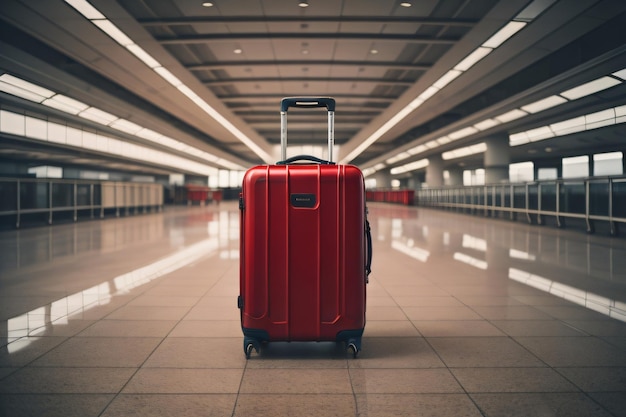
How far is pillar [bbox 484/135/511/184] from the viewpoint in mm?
26359

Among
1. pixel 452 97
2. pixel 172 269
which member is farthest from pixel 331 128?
pixel 452 97

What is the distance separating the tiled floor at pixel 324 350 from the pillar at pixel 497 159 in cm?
2154

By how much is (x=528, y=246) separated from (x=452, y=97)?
41.3 feet

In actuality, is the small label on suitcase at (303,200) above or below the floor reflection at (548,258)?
above

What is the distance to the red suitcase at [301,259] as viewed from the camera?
113 inches

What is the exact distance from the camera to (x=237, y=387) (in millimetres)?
2412

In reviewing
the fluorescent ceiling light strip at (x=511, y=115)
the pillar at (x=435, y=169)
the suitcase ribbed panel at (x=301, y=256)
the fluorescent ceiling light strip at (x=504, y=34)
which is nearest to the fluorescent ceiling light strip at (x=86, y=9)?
the suitcase ribbed panel at (x=301, y=256)

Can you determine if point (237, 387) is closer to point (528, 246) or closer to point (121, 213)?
point (528, 246)

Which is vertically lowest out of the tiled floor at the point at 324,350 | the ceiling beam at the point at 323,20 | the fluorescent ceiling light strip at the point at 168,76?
the tiled floor at the point at 324,350

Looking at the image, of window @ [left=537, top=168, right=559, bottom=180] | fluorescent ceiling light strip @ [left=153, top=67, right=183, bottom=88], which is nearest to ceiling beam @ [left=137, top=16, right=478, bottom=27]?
fluorescent ceiling light strip @ [left=153, top=67, right=183, bottom=88]

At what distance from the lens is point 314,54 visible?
1515 cm

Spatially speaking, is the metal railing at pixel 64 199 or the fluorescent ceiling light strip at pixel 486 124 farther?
the fluorescent ceiling light strip at pixel 486 124

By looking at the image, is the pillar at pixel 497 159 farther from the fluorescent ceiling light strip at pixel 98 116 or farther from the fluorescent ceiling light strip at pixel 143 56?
the fluorescent ceiling light strip at pixel 98 116

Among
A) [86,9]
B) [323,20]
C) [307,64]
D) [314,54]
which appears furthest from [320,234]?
[307,64]
